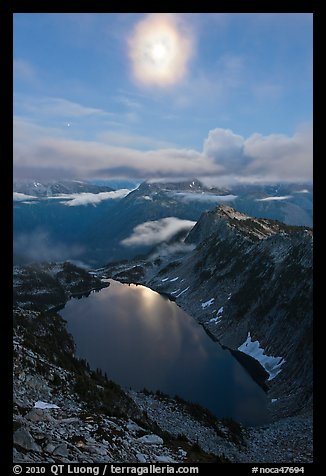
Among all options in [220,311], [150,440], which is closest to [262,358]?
[220,311]

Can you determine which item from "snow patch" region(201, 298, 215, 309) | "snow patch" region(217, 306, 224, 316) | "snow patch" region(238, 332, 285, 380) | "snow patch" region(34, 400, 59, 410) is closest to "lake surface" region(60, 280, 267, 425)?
"snow patch" region(238, 332, 285, 380)

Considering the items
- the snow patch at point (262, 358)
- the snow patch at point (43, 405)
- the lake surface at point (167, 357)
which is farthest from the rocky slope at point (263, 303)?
the snow patch at point (43, 405)

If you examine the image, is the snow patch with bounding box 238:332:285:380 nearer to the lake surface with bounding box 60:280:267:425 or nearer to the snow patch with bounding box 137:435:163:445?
the lake surface with bounding box 60:280:267:425

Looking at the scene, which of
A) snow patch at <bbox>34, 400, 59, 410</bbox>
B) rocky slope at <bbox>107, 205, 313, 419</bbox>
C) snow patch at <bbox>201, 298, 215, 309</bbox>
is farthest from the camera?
snow patch at <bbox>201, 298, 215, 309</bbox>

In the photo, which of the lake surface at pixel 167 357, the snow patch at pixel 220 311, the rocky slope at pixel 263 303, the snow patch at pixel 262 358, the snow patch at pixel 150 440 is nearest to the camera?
the snow patch at pixel 150 440

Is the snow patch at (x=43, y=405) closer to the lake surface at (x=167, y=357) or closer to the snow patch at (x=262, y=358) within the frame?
the lake surface at (x=167, y=357)

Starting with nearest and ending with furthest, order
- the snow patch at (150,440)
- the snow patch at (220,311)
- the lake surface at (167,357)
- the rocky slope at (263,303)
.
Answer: the snow patch at (150,440) < the lake surface at (167,357) < the rocky slope at (263,303) < the snow patch at (220,311)

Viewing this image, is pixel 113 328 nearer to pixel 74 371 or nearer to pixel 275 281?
pixel 275 281
